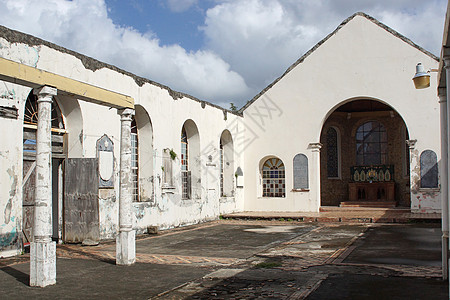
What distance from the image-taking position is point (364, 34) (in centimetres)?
1894

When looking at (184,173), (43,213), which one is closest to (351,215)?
(184,173)

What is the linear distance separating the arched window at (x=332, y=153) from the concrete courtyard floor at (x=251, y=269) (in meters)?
10.3

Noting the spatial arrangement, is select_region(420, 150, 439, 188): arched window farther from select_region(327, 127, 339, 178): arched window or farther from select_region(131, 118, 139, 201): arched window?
select_region(131, 118, 139, 201): arched window

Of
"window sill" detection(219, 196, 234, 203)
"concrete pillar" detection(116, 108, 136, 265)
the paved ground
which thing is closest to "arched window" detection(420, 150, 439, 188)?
the paved ground

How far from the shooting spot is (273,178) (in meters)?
20.5

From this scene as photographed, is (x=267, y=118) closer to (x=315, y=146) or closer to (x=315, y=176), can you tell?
(x=315, y=146)

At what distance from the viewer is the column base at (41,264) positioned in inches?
270

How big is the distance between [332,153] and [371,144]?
192 centimetres

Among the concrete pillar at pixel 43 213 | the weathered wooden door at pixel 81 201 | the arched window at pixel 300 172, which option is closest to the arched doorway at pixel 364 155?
the arched window at pixel 300 172

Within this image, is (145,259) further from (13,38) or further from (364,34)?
(364,34)

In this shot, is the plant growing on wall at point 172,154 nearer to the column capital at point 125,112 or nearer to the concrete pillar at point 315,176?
the column capital at point 125,112

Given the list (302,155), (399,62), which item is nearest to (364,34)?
(399,62)

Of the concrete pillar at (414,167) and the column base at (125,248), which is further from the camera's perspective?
the concrete pillar at (414,167)

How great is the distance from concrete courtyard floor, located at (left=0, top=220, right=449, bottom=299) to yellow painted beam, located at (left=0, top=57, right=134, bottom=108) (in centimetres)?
292
